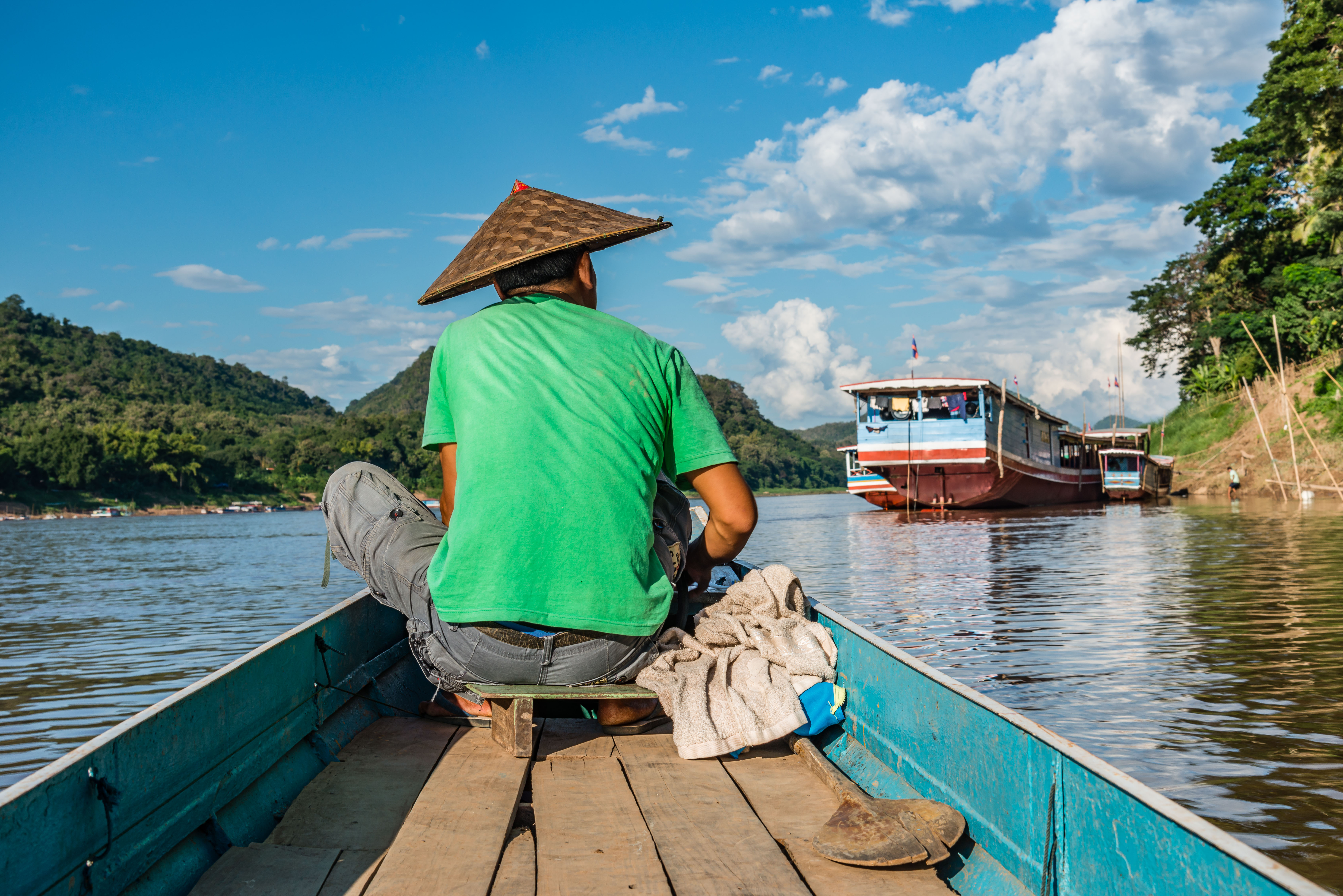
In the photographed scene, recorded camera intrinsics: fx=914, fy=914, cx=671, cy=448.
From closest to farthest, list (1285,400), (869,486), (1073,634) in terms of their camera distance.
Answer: (1073,634) < (1285,400) < (869,486)

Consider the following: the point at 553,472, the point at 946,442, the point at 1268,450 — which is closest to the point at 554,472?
the point at 553,472

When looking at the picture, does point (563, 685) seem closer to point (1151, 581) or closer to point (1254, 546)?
point (1151, 581)

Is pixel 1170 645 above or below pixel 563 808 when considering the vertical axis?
below

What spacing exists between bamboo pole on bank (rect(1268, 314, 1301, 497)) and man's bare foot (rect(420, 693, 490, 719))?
19.7 metres

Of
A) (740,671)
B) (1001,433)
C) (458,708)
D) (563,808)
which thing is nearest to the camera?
(563,808)

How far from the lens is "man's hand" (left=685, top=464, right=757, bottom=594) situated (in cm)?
250

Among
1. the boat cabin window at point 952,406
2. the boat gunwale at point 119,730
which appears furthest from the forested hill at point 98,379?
the boat gunwale at point 119,730

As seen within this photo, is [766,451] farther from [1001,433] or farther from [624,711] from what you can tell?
[624,711]

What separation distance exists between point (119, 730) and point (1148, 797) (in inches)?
68.4

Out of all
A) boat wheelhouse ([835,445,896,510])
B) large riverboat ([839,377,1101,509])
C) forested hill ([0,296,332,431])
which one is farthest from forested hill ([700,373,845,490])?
forested hill ([0,296,332,431])

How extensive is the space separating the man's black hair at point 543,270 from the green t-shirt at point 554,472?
208 mm

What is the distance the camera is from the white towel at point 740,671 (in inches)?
99.3

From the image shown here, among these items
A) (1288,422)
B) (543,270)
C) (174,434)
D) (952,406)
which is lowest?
(543,270)

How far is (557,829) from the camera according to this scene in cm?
205
